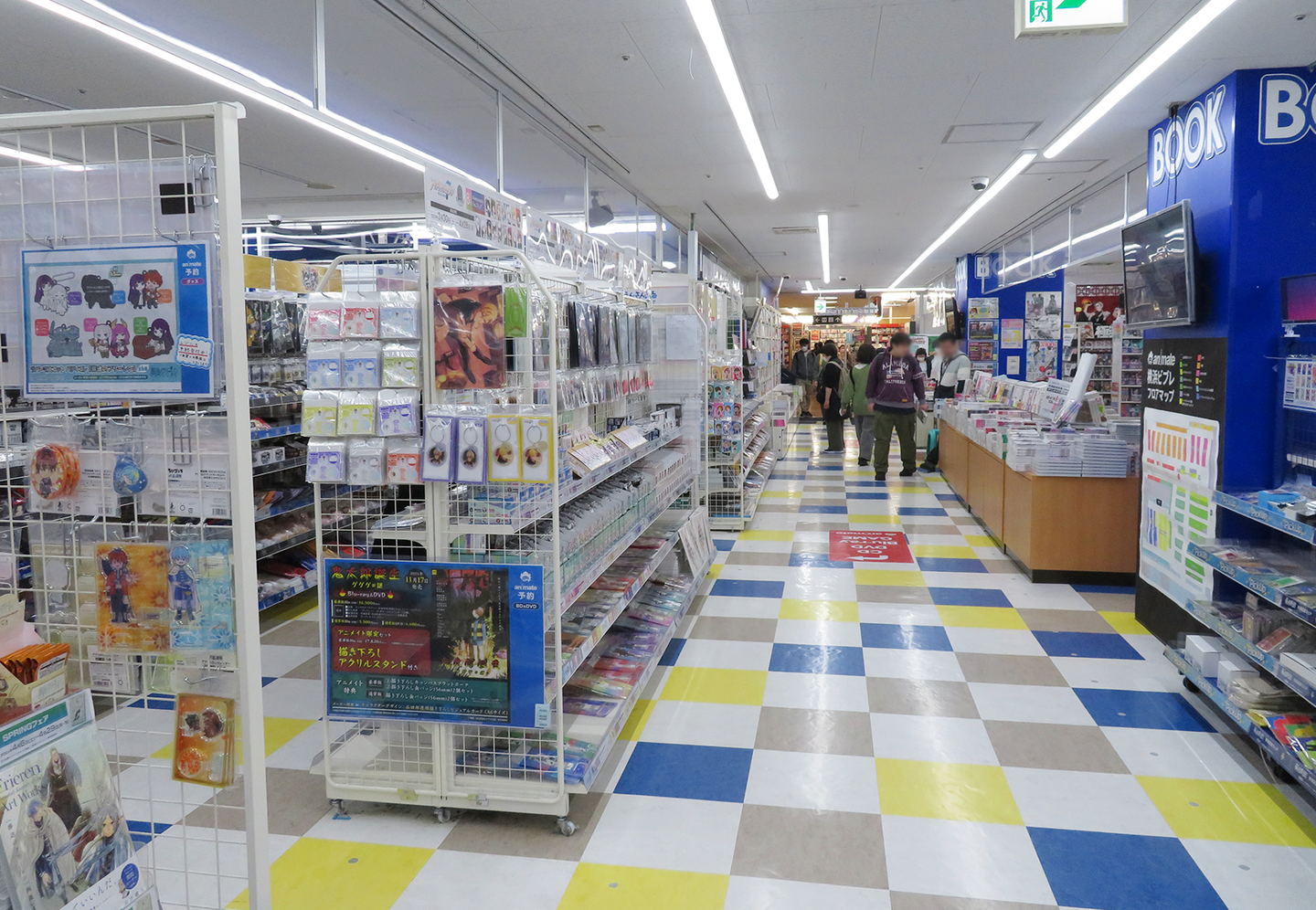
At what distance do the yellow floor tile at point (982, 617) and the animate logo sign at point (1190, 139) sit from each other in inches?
104

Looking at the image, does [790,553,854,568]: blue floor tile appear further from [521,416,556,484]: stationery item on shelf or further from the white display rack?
[521,416,556,484]: stationery item on shelf

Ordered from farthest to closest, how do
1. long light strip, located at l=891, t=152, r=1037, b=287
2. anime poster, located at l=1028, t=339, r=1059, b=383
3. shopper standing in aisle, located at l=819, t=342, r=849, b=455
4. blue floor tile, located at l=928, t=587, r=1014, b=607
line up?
anime poster, located at l=1028, t=339, r=1059, b=383, shopper standing in aisle, located at l=819, t=342, r=849, b=455, long light strip, located at l=891, t=152, r=1037, b=287, blue floor tile, located at l=928, t=587, r=1014, b=607

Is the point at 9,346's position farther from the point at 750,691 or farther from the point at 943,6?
the point at 943,6

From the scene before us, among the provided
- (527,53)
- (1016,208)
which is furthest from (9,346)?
(1016,208)

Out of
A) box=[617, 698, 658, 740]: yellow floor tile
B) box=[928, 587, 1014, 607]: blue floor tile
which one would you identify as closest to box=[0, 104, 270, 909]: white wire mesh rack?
box=[617, 698, 658, 740]: yellow floor tile

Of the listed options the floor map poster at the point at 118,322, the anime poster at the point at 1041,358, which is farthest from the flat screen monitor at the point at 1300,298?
the anime poster at the point at 1041,358

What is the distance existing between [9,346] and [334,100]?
507cm

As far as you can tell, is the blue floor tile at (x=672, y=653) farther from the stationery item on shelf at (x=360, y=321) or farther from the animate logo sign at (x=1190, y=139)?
the animate logo sign at (x=1190, y=139)

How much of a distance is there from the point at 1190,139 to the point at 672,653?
13.1ft

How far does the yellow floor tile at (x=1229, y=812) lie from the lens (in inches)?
110

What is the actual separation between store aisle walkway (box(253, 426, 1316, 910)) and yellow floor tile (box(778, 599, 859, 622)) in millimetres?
189

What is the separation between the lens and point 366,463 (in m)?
2.74

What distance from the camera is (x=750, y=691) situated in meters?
4.03

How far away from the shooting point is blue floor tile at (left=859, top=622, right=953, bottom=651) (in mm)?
4605
